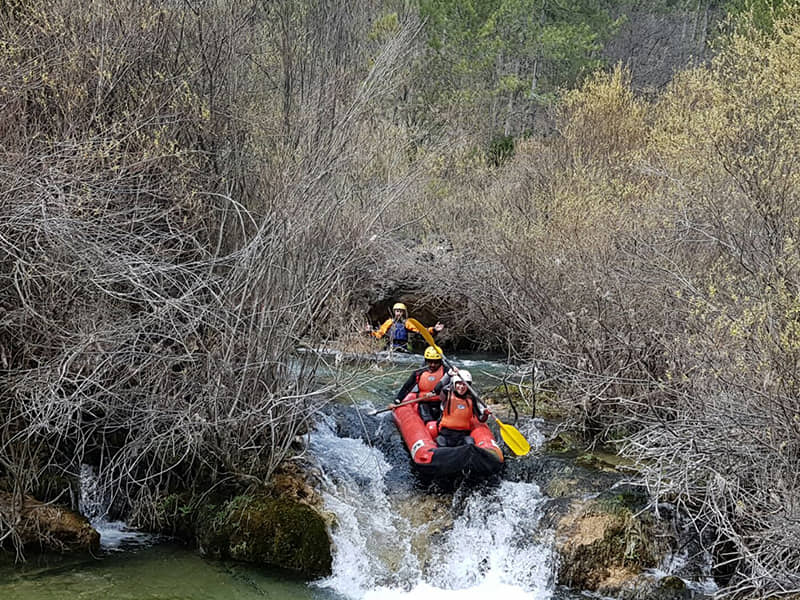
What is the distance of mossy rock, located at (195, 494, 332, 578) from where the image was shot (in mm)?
7004

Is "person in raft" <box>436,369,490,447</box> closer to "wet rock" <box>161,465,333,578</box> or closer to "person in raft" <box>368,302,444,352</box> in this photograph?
"wet rock" <box>161,465,333,578</box>

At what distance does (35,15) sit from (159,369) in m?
3.43

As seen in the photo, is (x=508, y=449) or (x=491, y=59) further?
(x=491, y=59)

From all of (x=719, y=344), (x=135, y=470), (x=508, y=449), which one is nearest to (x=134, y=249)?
(x=135, y=470)

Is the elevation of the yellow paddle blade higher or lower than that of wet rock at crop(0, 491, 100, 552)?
higher

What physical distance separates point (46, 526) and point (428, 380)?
473 centimetres

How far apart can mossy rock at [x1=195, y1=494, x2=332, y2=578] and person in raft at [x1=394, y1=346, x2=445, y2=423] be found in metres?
2.66

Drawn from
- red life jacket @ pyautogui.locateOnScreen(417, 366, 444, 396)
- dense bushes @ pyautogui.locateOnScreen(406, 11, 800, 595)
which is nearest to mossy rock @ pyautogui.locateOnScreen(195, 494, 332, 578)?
red life jacket @ pyautogui.locateOnScreen(417, 366, 444, 396)

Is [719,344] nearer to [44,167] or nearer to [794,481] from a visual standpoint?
[794,481]

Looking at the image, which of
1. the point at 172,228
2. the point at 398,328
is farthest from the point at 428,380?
the point at 172,228

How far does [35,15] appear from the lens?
6836 millimetres

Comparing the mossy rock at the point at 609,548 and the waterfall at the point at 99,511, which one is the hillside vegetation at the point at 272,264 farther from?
the mossy rock at the point at 609,548

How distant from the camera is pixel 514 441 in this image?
8.32 meters

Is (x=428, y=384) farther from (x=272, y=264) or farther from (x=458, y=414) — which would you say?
(x=272, y=264)
